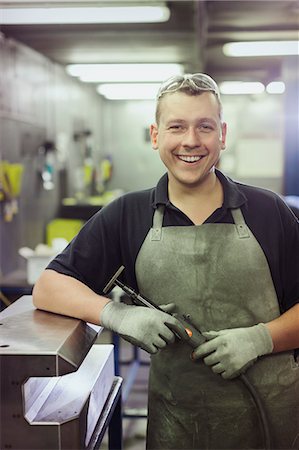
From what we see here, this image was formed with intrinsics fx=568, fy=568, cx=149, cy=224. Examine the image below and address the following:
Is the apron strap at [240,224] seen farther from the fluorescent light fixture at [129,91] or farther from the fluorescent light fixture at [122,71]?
the fluorescent light fixture at [129,91]

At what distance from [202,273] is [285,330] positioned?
27cm

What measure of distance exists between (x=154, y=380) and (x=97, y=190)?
469 cm

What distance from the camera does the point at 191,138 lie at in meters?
1.54

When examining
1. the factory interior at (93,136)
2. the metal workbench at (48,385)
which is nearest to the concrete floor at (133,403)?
the factory interior at (93,136)

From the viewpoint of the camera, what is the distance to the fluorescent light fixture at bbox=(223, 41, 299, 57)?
4329mm

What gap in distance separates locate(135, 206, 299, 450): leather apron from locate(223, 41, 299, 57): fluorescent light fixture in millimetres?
3061

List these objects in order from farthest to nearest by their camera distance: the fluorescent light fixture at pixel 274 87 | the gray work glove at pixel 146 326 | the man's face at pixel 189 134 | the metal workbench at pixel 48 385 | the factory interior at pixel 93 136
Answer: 1. the fluorescent light fixture at pixel 274 87
2. the man's face at pixel 189 134
3. the gray work glove at pixel 146 326
4. the factory interior at pixel 93 136
5. the metal workbench at pixel 48 385

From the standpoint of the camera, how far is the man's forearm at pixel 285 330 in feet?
5.07

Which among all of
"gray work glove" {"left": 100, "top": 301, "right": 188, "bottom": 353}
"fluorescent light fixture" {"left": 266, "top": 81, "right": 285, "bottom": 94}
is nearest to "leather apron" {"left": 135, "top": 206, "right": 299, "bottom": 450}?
"gray work glove" {"left": 100, "top": 301, "right": 188, "bottom": 353}

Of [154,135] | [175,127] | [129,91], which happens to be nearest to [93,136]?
[129,91]

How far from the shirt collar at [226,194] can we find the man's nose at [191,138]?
192mm

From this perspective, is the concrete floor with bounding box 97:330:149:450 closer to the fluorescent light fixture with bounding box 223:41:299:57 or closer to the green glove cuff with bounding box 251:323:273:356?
the green glove cuff with bounding box 251:323:273:356

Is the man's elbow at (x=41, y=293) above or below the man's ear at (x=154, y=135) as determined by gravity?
below

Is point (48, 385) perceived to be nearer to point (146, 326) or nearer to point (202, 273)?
point (146, 326)
